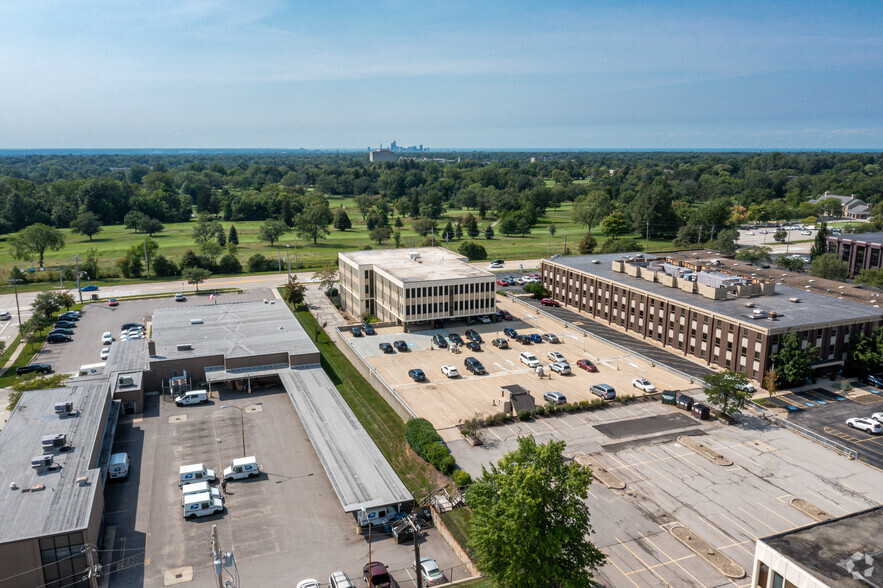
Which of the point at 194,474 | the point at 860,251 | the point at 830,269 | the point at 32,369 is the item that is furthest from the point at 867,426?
the point at 32,369

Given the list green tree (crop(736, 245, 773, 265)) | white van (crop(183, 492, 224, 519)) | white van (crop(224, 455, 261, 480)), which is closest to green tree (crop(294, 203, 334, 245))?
green tree (crop(736, 245, 773, 265))

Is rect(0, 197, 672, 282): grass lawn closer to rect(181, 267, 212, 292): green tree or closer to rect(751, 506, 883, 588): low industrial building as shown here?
rect(181, 267, 212, 292): green tree

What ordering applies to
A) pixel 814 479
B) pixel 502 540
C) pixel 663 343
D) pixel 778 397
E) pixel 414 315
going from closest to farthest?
1. pixel 502 540
2. pixel 814 479
3. pixel 778 397
4. pixel 663 343
5. pixel 414 315

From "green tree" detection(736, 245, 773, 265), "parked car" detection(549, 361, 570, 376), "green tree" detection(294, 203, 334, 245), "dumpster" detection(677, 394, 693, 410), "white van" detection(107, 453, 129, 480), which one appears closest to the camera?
"white van" detection(107, 453, 129, 480)

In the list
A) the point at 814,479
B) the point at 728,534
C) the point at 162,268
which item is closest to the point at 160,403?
the point at 728,534

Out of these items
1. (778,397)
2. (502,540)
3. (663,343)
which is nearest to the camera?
(502,540)

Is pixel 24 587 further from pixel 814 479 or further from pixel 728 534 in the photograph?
pixel 814 479
